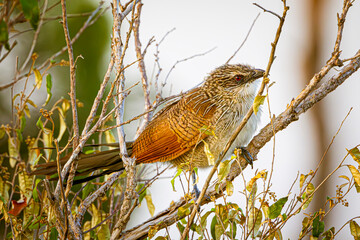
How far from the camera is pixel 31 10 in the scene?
3.80 ft

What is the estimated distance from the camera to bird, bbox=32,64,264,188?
96.6 inches

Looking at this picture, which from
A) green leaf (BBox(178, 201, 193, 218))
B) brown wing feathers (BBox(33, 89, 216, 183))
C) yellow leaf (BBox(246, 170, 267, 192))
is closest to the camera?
yellow leaf (BBox(246, 170, 267, 192))

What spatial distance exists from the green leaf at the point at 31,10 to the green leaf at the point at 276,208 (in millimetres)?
1103

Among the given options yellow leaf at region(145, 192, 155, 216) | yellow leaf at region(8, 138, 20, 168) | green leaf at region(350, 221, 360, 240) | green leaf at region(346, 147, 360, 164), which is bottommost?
green leaf at region(350, 221, 360, 240)

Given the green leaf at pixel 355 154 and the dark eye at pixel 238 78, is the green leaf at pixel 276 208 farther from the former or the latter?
the dark eye at pixel 238 78

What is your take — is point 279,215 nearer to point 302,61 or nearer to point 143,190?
point 143,190

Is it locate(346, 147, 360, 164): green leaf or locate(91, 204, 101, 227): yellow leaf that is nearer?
locate(346, 147, 360, 164): green leaf

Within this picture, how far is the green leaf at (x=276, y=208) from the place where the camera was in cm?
174

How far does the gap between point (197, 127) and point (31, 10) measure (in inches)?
59.5

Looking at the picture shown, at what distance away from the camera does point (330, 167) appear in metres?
5.19

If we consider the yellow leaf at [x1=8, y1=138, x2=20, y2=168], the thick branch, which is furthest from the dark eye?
the yellow leaf at [x1=8, y1=138, x2=20, y2=168]

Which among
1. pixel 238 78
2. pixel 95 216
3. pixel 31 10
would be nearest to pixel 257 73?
pixel 238 78

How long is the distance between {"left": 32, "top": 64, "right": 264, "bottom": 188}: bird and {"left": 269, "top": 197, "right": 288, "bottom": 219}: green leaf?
719 mm

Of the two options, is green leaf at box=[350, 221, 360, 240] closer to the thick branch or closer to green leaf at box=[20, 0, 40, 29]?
the thick branch
